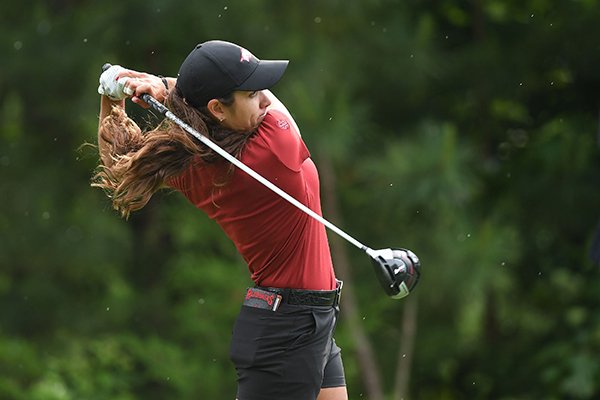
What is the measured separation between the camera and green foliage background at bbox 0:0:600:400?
9992 mm

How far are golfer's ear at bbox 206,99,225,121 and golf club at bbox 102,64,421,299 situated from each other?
88mm

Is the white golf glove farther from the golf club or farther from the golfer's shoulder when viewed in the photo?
the golfer's shoulder

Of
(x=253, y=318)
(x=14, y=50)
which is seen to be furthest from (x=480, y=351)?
(x=253, y=318)

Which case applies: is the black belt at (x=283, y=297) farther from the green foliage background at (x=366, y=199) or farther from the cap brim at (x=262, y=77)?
the green foliage background at (x=366, y=199)

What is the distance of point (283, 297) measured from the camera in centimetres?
407

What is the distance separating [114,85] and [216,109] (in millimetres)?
431

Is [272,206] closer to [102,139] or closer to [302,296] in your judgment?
[302,296]

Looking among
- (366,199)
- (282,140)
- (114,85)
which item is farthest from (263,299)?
(366,199)

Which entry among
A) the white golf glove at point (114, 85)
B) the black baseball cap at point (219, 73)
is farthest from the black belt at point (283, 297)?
the white golf glove at point (114, 85)

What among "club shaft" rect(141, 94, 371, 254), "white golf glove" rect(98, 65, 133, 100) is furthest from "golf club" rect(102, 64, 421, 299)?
"white golf glove" rect(98, 65, 133, 100)

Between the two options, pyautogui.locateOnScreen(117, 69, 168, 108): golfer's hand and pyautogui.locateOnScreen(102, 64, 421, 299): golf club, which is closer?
pyautogui.locateOnScreen(102, 64, 421, 299): golf club

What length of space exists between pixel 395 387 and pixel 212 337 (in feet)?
5.57

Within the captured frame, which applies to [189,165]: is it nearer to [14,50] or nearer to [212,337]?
[212,337]

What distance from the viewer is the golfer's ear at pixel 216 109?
3912mm
